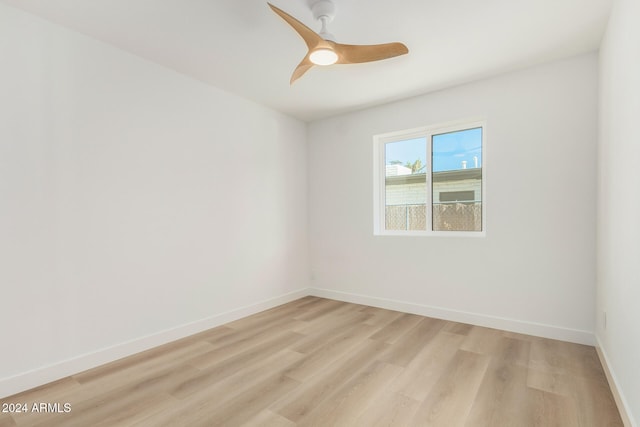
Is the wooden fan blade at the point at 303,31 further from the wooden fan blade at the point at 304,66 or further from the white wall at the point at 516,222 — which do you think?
the white wall at the point at 516,222

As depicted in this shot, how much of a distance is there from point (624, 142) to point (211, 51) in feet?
9.34

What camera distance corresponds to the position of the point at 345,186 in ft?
13.1

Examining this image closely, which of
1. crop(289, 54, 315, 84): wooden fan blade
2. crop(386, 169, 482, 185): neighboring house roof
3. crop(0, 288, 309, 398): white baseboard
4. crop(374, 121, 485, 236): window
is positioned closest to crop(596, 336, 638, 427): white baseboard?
crop(374, 121, 485, 236): window

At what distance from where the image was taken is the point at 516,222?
2.82 metres

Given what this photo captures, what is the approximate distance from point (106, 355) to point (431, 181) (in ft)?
11.3

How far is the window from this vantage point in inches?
126

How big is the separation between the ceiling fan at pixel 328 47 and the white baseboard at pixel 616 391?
2.40 metres

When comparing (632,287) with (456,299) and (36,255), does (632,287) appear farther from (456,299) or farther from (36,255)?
(36,255)

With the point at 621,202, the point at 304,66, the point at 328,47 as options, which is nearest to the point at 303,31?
the point at 328,47

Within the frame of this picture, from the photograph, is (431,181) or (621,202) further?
(431,181)

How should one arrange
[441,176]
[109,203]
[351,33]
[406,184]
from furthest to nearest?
[406,184], [441,176], [109,203], [351,33]

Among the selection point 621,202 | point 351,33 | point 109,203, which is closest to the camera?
point 621,202

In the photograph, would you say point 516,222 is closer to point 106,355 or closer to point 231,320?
point 231,320

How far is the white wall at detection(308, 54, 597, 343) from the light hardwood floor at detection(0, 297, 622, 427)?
0.35 m
